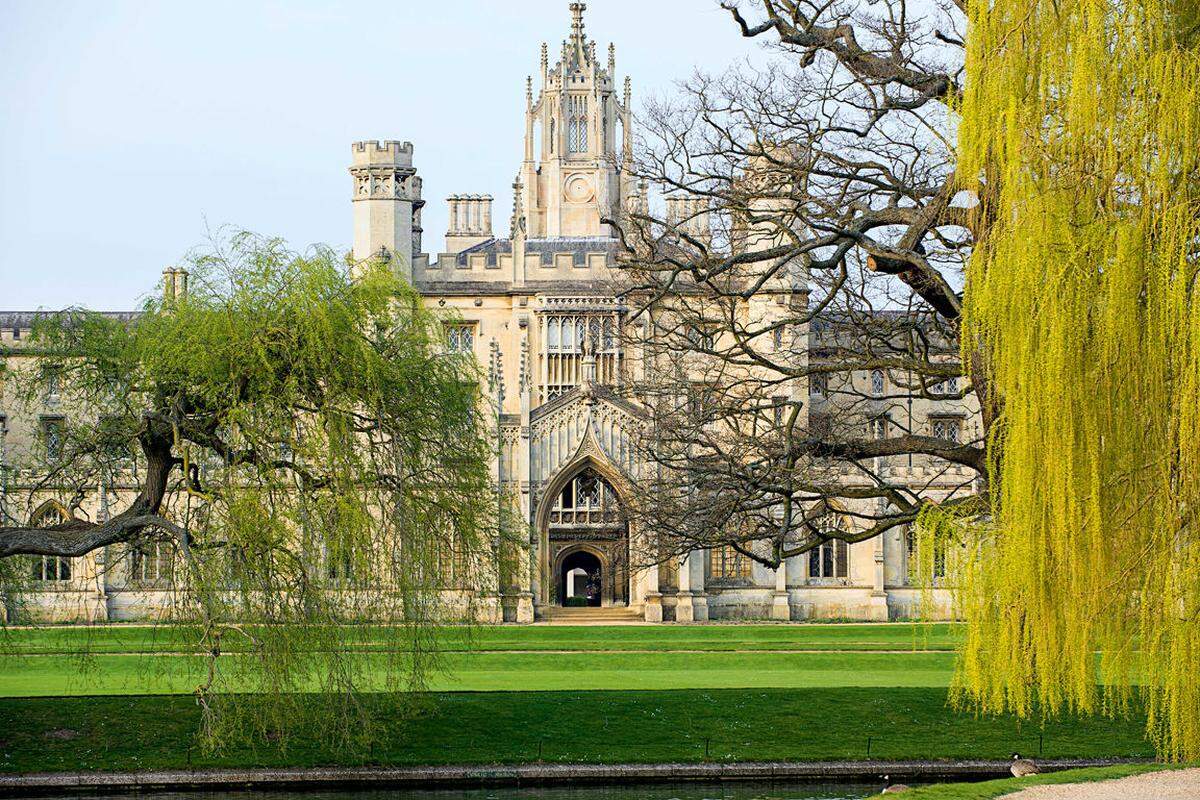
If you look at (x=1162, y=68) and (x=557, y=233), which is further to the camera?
(x=557, y=233)

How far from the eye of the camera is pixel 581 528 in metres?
46.7

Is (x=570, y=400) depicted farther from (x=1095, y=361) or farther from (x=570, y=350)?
(x=1095, y=361)

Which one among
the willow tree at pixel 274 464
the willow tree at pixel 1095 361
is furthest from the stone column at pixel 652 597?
the willow tree at pixel 1095 361

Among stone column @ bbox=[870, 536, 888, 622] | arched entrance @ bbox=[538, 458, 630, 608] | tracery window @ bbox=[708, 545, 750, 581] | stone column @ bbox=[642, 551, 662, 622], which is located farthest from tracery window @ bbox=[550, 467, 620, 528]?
stone column @ bbox=[870, 536, 888, 622]

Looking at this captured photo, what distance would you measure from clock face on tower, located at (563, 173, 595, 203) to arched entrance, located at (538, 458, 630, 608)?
13200 millimetres

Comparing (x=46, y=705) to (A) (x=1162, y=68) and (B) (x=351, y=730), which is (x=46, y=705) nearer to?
(B) (x=351, y=730)

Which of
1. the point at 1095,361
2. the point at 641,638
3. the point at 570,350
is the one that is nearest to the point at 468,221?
the point at 570,350

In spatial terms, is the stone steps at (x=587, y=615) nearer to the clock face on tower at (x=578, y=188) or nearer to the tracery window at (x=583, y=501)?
the tracery window at (x=583, y=501)

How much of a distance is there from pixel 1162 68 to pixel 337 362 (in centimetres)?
893

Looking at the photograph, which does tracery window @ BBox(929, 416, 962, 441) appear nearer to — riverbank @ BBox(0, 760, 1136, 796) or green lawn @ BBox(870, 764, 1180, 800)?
riverbank @ BBox(0, 760, 1136, 796)

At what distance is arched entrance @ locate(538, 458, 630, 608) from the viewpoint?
43.8 metres

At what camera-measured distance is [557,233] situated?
57.4 m

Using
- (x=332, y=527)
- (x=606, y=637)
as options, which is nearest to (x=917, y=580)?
(x=332, y=527)

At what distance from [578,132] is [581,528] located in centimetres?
1784
